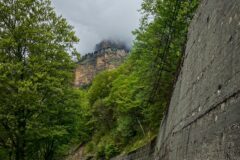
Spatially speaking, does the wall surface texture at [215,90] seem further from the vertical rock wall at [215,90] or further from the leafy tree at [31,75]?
the leafy tree at [31,75]

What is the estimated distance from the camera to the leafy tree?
18.0 metres

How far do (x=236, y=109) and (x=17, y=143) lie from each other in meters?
15.8

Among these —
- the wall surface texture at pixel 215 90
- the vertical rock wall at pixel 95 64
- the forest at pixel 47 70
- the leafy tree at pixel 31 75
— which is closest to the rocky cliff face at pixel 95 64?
the vertical rock wall at pixel 95 64

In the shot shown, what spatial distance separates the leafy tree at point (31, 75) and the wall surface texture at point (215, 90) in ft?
34.5

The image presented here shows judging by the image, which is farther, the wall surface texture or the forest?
the forest

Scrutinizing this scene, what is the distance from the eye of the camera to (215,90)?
238 inches

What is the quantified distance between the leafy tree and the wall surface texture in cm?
1053

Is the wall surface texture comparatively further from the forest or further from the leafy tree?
the leafy tree

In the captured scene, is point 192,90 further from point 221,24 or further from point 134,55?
point 134,55

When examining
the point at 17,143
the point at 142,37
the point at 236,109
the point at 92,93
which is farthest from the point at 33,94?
the point at 92,93

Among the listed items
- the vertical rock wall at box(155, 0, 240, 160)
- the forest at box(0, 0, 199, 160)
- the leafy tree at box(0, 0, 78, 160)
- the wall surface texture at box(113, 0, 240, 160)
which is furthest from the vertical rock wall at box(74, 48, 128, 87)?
the vertical rock wall at box(155, 0, 240, 160)

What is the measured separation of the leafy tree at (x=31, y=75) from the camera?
58.9ft

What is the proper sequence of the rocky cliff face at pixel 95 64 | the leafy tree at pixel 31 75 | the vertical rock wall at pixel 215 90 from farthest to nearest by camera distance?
the rocky cliff face at pixel 95 64
the leafy tree at pixel 31 75
the vertical rock wall at pixel 215 90

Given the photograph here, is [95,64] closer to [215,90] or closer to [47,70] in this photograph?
[47,70]
